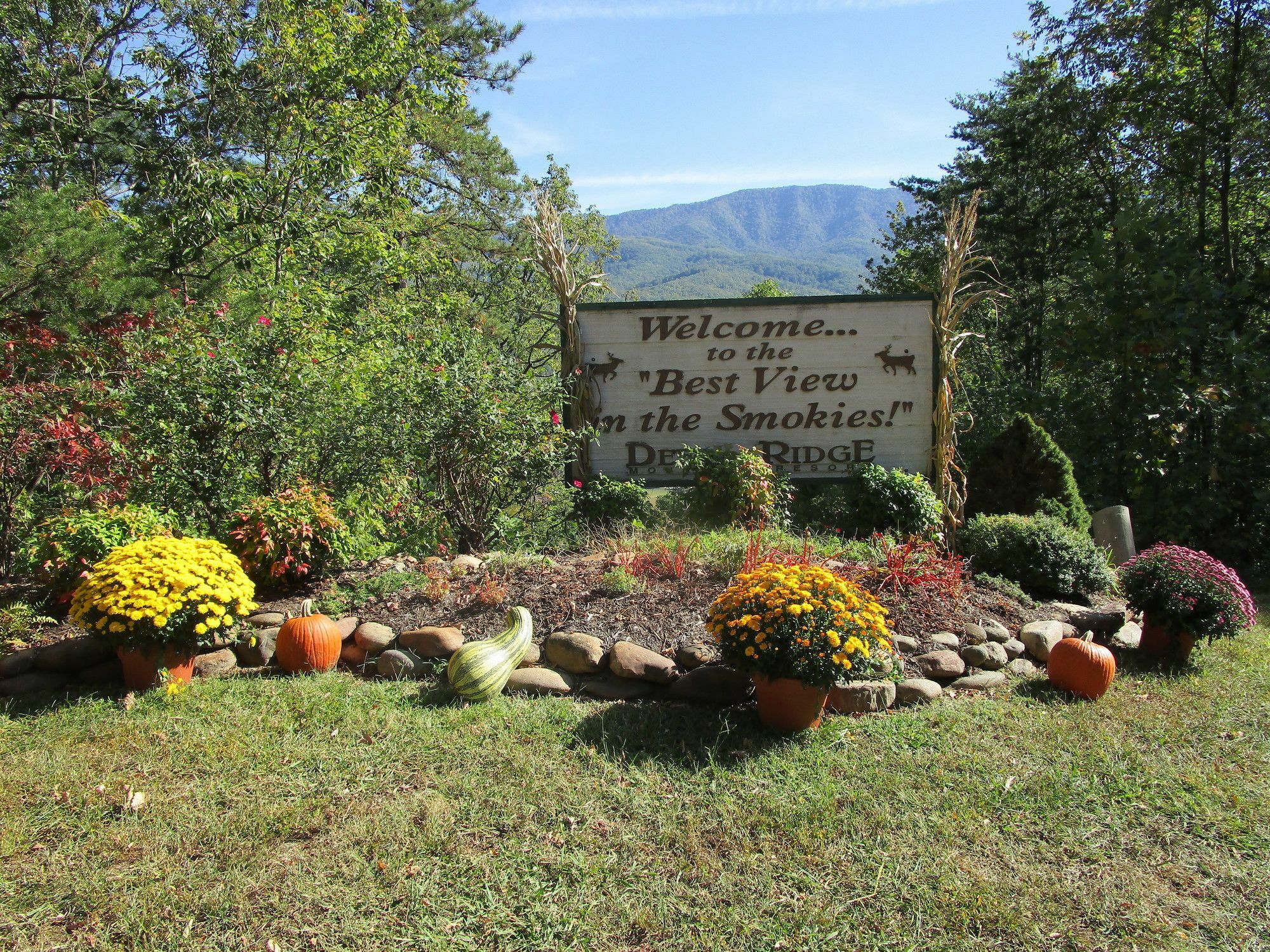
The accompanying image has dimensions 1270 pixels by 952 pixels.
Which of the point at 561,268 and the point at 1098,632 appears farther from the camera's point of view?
the point at 561,268

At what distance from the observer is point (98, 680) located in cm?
464

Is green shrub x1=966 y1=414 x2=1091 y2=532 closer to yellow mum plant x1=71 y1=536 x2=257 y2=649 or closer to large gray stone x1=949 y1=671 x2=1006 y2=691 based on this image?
large gray stone x1=949 y1=671 x2=1006 y2=691

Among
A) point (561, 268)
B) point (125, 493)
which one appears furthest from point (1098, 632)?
point (125, 493)

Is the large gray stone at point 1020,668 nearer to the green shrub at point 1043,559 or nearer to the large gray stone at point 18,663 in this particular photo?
the green shrub at point 1043,559

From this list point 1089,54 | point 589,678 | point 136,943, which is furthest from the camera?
point 1089,54

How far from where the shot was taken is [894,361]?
25.1 feet

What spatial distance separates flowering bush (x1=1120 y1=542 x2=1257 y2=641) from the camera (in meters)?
4.73

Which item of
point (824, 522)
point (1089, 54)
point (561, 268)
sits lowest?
point (824, 522)

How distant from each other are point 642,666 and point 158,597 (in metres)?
2.62

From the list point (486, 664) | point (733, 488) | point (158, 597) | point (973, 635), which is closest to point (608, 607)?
point (486, 664)

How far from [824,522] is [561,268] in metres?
3.60

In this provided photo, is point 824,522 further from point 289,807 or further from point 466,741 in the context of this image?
point 289,807

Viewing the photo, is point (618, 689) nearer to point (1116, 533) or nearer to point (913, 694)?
point (913, 694)

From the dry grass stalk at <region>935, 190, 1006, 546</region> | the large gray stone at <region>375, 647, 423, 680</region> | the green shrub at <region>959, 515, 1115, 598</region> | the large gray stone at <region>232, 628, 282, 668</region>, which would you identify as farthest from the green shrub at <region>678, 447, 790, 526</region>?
the large gray stone at <region>232, 628, 282, 668</region>
